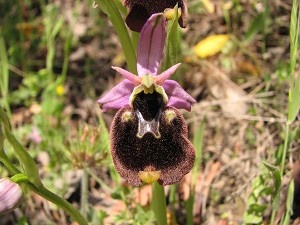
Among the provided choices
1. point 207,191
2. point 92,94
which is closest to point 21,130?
point 92,94

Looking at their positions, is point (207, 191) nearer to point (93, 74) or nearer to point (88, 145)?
point (88, 145)

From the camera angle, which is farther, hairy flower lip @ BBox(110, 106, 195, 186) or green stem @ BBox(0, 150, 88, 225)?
hairy flower lip @ BBox(110, 106, 195, 186)

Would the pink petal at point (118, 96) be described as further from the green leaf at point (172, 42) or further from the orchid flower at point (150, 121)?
the green leaf at point (172, 42)

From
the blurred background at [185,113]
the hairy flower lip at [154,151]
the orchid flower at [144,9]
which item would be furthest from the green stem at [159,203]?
the orchid flower at [144,9]

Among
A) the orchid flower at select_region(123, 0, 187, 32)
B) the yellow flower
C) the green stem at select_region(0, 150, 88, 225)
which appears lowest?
the green stem at select_region(0, 150, 88, 225)

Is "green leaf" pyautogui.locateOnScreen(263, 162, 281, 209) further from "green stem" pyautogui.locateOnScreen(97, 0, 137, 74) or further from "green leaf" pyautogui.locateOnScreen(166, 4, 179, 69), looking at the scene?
"green stem" pyautogui.locateOnScreen(97, 0, 137, 74)

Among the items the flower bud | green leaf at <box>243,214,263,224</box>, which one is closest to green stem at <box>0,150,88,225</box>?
the flower bud
